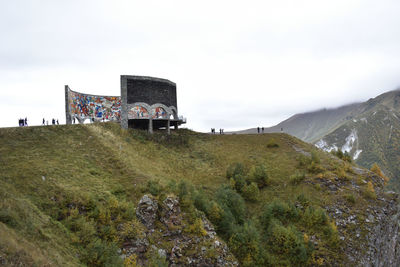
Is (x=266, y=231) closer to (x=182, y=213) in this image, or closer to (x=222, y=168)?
(x=182, y=213)

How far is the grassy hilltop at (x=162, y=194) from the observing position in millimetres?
15234

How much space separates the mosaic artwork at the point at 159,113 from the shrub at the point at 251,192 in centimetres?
1952

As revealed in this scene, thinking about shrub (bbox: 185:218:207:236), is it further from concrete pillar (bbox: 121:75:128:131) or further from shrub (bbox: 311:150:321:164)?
concrete pillar (bbox: 121:75:128:131)

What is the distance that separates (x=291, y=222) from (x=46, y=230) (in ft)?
76.3

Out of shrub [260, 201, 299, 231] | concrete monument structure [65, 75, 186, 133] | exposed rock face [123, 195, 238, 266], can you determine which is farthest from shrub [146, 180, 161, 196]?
concrete monument structure [65, 75, 186, 133]

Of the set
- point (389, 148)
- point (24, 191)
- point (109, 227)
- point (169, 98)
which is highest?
point (169, 98)

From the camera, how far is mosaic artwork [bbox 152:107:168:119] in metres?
41.0

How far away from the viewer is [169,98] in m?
43.6

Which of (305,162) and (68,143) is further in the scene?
(305,162)

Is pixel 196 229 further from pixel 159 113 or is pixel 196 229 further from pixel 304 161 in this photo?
pixel 159 113

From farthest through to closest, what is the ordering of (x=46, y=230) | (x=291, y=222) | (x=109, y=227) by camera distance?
(x=291, y=222)
(x=109, y=227)
(x=46, y=230)

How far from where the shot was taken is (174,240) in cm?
1945

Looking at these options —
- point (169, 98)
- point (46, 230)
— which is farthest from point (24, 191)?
point (169, 98)

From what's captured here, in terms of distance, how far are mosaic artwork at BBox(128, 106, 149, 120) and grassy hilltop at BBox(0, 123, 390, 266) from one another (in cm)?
277
